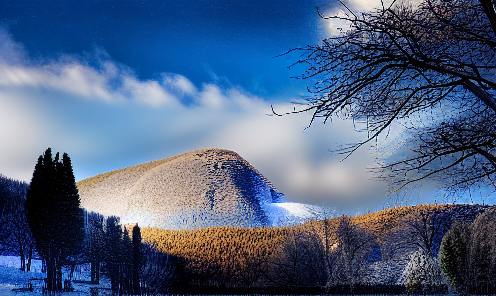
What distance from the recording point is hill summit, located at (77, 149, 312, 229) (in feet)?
30.6

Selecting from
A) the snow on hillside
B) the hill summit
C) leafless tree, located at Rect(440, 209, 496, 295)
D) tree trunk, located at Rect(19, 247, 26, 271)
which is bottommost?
leafless tree, located at Rect(440, 209, 496, 295)

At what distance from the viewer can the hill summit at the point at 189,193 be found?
367 inches

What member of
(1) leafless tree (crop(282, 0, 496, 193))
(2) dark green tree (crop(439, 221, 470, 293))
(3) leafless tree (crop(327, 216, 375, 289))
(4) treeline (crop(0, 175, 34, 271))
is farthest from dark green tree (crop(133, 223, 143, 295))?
(2) dark green tree (crop(439, 221, 470, 293))

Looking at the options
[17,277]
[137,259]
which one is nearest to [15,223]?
[17,277]

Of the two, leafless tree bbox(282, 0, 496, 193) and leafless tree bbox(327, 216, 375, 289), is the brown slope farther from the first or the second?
leafless tree bbox(282, 0, 496, 193)

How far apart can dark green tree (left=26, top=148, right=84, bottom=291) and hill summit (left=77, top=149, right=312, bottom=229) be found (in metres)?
1.13

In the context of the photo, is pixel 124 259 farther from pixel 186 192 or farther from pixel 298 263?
pixel 298 263

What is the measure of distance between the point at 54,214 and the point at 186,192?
3800 mm

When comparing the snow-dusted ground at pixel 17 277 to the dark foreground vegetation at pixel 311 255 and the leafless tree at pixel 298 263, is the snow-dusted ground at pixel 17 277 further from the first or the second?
the leafless tree at pixel 298 263

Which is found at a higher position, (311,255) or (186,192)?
(186,192)

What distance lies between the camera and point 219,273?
8555mm

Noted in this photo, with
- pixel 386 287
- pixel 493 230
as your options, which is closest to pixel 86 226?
pixel 386 287

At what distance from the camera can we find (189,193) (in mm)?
10523

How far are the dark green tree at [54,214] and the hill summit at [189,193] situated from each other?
113 centimetres
